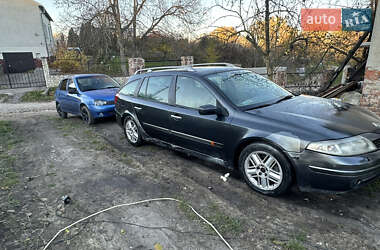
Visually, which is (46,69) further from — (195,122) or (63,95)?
(195,122)

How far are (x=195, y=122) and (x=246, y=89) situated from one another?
0.94 meters

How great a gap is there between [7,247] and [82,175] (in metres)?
1.62

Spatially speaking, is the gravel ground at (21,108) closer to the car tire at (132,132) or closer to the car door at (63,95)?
the car door at (63,95)

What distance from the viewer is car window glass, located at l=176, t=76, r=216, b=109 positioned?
356 centimetres

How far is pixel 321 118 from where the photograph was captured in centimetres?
292

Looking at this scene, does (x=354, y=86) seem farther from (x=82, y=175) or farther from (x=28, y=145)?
(x=28, y=145)

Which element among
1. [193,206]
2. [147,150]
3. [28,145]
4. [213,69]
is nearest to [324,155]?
[193,206]

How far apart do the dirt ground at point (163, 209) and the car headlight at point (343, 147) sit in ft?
2.45

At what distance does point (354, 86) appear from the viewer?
25.9ft

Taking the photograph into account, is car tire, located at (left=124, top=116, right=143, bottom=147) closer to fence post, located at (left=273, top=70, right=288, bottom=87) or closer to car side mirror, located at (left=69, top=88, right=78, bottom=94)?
car side mirror, located at (left=69, top=88, right=78, bottom=94)

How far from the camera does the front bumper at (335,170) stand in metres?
2.50

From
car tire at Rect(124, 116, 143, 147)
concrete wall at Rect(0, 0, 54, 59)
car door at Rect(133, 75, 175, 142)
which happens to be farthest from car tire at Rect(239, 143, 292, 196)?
concrete wall at Rect(0, 0, 54, 59)

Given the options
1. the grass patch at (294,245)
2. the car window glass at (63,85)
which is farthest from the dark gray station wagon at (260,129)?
the car window glass at (63,85)

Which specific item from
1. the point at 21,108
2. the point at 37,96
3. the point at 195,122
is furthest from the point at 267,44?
the point at 37,96
